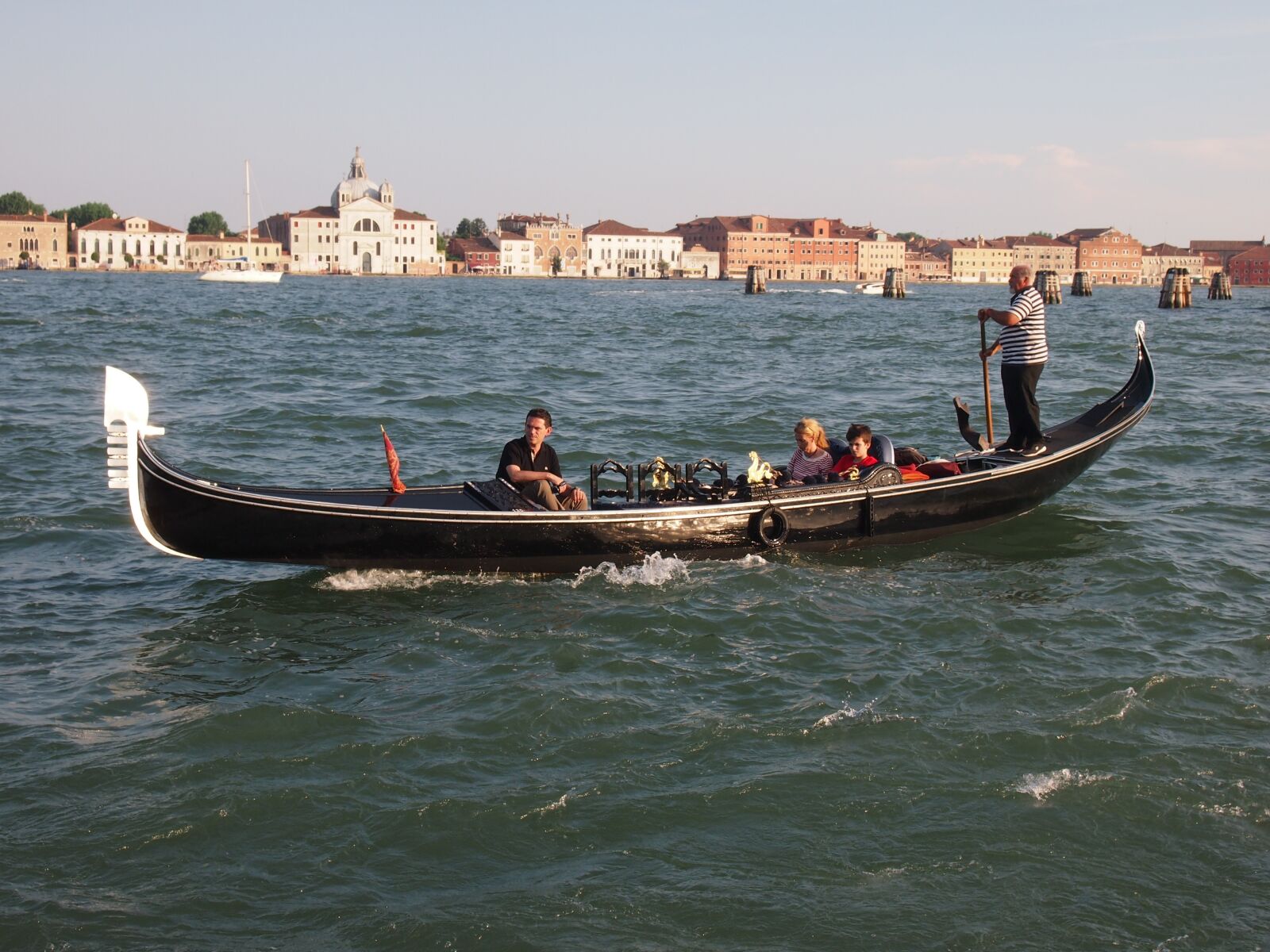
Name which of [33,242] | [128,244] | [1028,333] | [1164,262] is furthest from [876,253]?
[1028,333]

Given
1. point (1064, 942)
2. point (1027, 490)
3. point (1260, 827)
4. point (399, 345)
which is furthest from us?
point (399, 345)

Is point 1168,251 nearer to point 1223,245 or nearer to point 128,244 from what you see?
point 1223,245

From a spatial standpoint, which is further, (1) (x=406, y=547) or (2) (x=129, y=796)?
(1) (x=406, y=547)

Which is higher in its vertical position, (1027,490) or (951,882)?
(1027,490)

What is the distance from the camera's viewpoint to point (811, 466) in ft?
25.2

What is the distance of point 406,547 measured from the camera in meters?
6.77

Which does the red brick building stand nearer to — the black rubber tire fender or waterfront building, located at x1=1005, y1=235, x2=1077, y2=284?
waterfront building, located at x1=1005, y1=235, x2=1077, y2=284

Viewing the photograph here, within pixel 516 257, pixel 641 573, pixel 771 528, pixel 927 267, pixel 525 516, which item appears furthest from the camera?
pixel 927 267

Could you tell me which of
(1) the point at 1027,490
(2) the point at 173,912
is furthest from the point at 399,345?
(2) the point at 173,912

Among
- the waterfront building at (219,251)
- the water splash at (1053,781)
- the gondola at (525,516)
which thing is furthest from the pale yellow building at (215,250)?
the water splash at (1053,781)

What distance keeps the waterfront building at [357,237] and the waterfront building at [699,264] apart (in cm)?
2354

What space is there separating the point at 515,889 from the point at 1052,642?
355cm

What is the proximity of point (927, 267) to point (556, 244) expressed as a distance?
37.8 m

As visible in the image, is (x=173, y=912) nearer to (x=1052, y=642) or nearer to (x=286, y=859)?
(x=286, y=859)
